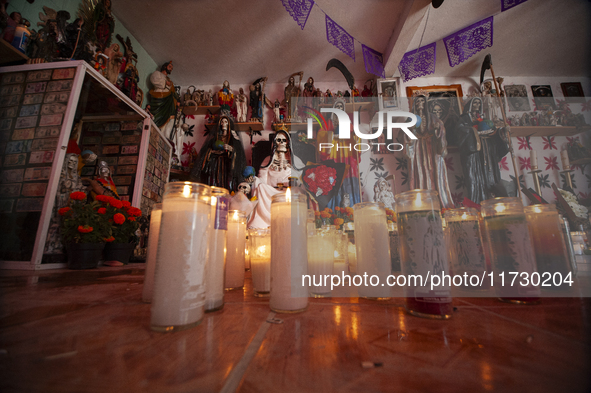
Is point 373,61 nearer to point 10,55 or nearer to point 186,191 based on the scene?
point 186,191

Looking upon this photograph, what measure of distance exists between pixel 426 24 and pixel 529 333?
3.17 m

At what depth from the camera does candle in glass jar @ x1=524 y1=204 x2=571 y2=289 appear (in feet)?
2.07

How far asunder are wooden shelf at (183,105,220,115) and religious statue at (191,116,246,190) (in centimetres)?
42

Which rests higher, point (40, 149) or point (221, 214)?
point (40, 149)

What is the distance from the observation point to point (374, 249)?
613mm

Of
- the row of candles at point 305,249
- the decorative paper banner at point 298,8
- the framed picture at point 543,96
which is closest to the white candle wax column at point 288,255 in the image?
the row of candles at point 305,249

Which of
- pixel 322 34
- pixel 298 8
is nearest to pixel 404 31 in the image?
pixel 322 34

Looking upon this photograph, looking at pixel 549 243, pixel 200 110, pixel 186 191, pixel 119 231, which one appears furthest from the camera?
pixel 200 110

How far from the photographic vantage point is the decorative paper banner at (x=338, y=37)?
235cm

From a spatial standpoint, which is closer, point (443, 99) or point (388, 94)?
point (388, 94)

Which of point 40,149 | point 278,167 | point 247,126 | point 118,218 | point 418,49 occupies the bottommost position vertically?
point 118,218

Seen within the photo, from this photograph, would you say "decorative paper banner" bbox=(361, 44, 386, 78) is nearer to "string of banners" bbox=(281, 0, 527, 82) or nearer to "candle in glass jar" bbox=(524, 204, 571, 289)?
"string of banners" bbox=(281, 0, 527, 82)

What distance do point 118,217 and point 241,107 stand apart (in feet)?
7.25

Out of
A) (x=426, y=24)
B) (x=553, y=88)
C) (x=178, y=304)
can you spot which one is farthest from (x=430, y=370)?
(x=553, y=88)
